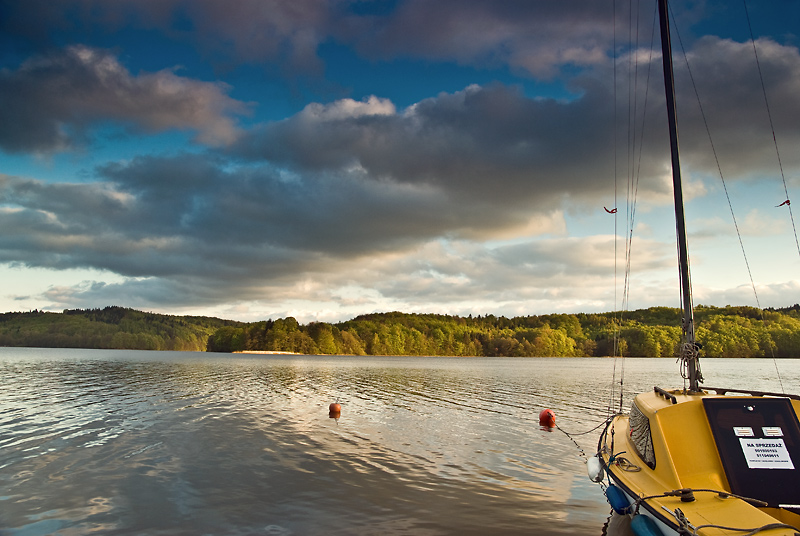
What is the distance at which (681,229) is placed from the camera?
14336 millimetres

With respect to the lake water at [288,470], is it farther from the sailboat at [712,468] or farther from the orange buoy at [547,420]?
the sailboat at [712,468]

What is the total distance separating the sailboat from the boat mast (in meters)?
2.49

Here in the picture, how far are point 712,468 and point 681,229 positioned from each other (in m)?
7.32

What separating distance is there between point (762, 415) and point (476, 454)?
1118 centimetres

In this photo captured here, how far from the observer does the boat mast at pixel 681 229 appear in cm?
1353

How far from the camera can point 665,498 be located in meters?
8.82

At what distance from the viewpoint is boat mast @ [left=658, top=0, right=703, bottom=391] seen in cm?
1353

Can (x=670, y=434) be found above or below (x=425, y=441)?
above

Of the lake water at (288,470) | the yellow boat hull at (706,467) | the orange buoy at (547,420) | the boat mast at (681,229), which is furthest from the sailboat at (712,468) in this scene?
the orange buoy at (547,420)

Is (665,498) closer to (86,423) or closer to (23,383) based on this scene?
(86,423)

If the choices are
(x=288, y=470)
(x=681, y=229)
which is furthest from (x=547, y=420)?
(x=288, y=470)

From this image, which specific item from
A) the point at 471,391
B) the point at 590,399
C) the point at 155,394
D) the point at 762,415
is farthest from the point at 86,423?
the point at 590,399

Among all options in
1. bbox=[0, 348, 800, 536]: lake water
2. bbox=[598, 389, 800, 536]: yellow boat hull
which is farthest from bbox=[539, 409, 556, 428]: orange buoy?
bbox=[598, 389, 800, 536]: yellow boat hull

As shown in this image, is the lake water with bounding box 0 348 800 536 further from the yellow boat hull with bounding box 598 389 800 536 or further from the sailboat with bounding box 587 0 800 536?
the yellow boat hull with bounding box 598 389 800 536
